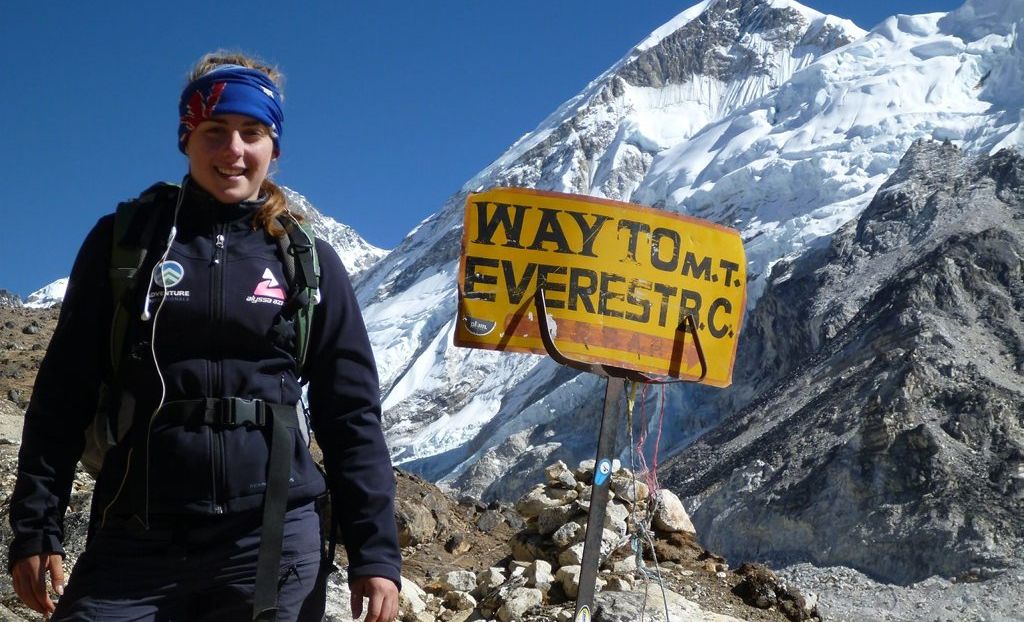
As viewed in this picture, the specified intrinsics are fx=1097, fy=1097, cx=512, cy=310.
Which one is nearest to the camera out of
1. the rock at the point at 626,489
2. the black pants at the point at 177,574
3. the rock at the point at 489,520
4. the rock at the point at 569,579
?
the black pants at the point at 177,574

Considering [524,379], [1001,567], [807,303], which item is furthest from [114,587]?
[524,379]

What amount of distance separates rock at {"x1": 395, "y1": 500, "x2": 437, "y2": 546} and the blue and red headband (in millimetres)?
5229

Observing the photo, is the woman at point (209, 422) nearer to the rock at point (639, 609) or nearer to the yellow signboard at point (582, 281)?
the yellow signboard at point (582, 281)

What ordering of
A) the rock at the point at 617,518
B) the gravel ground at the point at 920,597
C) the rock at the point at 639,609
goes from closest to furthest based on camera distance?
the rock at the point at 639,609 < the rock at the point at 617,518 < the gravel ground at the point at 920,597

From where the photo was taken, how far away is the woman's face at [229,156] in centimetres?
223

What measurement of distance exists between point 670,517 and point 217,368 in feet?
16.9

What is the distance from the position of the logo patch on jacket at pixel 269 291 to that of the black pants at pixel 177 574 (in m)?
0.42

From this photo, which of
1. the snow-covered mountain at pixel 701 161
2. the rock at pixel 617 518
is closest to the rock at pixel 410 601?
the rock at pixel 617 518

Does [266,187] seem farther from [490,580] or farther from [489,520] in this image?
[489,520]

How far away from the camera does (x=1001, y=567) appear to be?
77.5 feet

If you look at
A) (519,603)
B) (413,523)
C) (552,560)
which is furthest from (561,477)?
(519,603)

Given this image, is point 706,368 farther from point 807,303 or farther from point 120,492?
point 807,303

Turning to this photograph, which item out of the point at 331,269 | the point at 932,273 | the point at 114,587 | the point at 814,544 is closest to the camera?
the point at 114,587

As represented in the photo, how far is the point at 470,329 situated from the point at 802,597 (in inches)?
136
